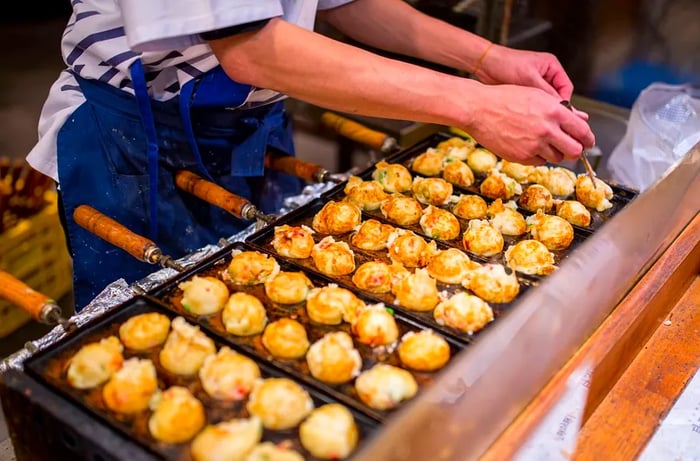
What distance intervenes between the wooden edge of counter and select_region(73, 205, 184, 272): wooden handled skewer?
0.88 metres

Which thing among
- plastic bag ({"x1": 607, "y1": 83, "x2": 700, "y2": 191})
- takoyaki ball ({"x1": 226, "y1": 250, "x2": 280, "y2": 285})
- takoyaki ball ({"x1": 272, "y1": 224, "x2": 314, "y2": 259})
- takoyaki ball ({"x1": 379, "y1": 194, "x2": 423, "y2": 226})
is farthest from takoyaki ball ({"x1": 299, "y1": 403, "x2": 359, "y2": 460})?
plastic bag ({"x1": 607, "y1": 83, "x2": 700, "y2": 191})

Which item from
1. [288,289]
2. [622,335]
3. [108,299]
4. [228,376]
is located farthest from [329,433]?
[108,299]

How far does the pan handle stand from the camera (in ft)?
8.19

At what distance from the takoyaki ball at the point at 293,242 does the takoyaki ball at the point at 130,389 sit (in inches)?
22.1

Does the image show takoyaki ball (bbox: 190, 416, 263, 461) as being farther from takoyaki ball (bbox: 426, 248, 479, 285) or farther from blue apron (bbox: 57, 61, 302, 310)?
blue apron (bbox: 57, 61, 302, 310)

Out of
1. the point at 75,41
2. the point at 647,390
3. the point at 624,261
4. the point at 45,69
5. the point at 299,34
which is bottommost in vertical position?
the point at 45,69

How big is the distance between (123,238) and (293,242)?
430 mm

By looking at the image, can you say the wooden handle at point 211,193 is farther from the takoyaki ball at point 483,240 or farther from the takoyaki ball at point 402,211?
the takoyaki ball at point 483,240

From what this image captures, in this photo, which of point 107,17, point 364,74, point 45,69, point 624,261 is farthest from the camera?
point 45,69

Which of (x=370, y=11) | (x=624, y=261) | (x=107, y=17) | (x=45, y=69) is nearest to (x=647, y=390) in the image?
Answer: (x=624, y=261)

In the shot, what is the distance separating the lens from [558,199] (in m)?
2.26

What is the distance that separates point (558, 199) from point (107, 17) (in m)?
1.43

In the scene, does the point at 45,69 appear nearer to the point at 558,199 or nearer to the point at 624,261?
the point at 558,199

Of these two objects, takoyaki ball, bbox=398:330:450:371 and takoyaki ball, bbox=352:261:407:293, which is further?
takoyaki ball, bbox=352:261:407:293
